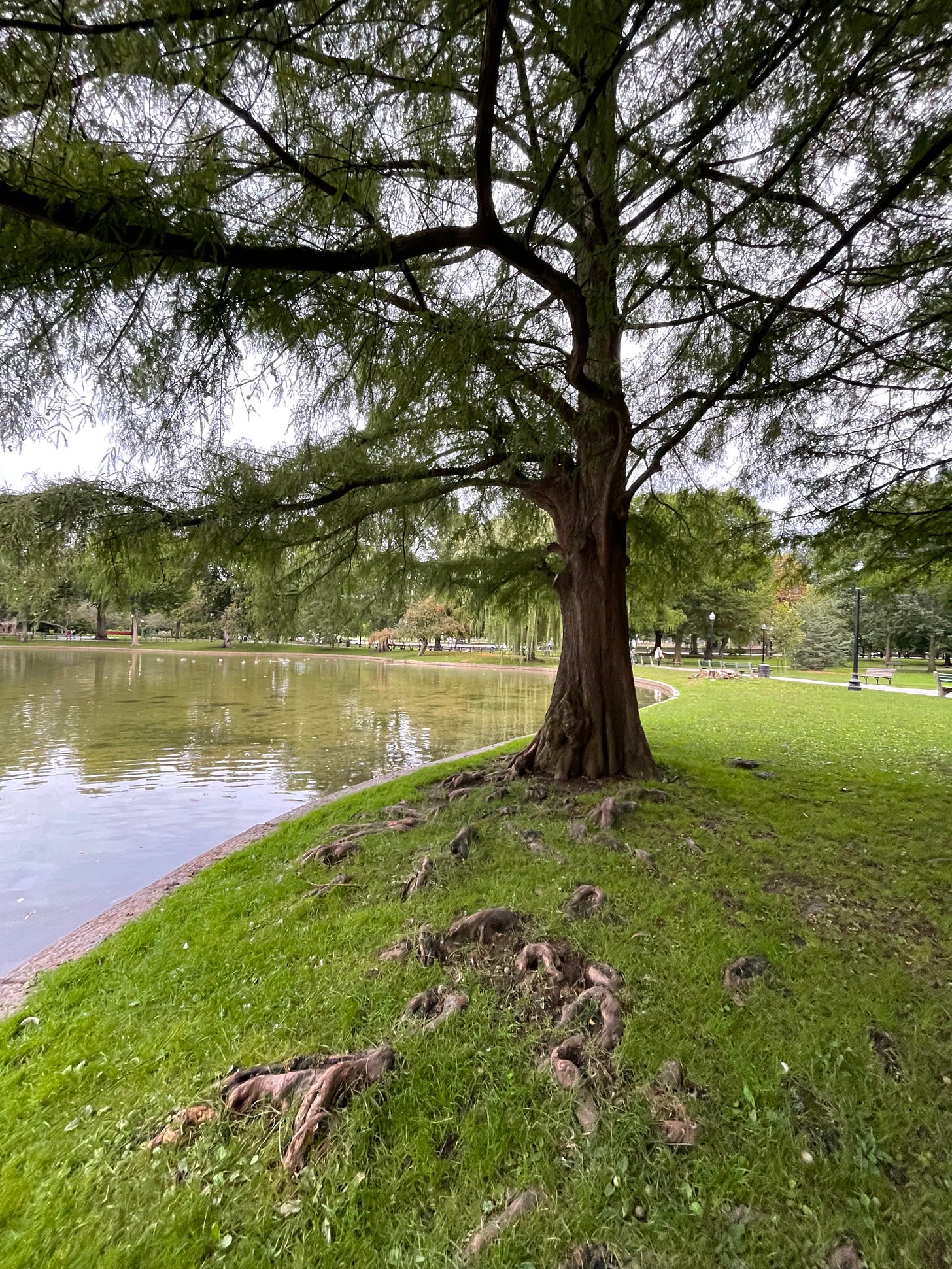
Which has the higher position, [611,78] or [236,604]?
[611,78]

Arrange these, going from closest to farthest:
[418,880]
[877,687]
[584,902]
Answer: [584,902], [418,880], [877,687]

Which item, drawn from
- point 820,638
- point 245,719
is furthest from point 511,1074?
point 820,638

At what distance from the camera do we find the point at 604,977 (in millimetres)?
2537

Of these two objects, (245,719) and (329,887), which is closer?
(329,887)

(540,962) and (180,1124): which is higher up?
(540,962)

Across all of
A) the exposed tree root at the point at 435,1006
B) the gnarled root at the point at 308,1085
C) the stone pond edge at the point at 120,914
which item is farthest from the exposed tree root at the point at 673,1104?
the stone pond edge at the point at 120,914

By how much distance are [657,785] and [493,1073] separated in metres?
3.74

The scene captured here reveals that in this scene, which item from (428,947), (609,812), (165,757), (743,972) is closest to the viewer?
(743,972)

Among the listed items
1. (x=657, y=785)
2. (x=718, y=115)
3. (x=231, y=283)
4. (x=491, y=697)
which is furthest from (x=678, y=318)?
(x=491, y=697)

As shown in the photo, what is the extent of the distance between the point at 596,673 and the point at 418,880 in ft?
9.88

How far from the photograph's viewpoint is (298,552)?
5.82 meters

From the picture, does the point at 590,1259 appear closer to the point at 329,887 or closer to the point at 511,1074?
the point at 511,1074

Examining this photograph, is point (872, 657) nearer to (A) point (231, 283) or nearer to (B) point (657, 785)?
(B) point (657, 785)

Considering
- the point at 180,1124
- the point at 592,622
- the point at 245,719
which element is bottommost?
the point at 245,719
